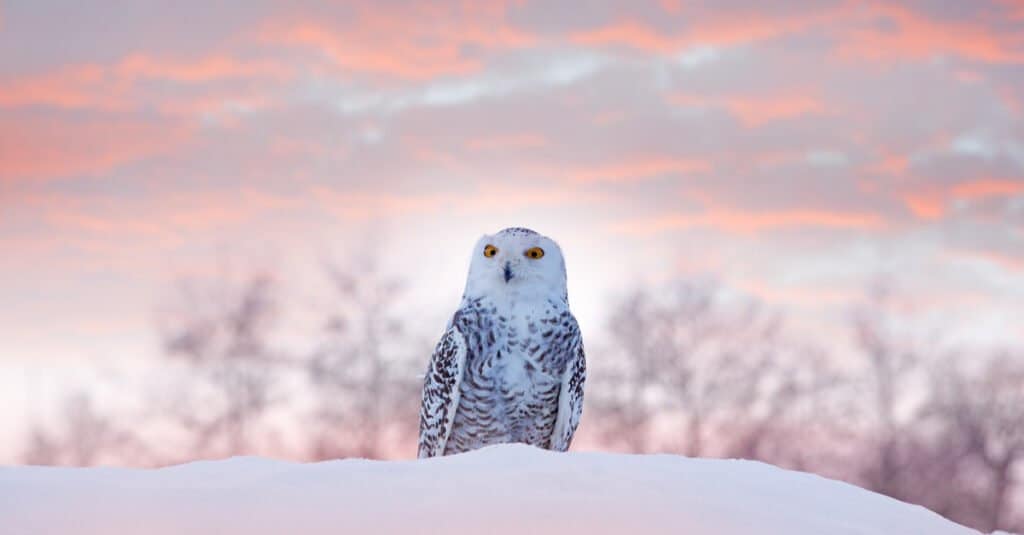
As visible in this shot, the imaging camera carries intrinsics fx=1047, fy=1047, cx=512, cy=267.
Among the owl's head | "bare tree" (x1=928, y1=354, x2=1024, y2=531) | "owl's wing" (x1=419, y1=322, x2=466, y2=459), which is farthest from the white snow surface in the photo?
"bare tree" (x1=928, y1=354, x2=1024, y2=531)

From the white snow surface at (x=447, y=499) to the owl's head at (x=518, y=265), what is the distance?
12.0 feet

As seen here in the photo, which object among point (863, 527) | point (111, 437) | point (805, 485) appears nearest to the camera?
point (863, 527)

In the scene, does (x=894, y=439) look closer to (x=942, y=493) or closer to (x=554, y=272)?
(x=942, y=493)

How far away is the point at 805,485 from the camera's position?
223 cm

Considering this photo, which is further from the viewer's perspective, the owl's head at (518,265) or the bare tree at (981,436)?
the bare tree at (981,436)

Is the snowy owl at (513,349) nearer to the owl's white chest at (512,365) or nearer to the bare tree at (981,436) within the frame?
the owl's white chest at (512,365)

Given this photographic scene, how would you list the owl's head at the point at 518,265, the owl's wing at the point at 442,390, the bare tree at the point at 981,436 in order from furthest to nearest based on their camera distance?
the bare tree at the point at 981,436 < the owl's wing at the point at 442,390 < the owl's head at the point at 518,265

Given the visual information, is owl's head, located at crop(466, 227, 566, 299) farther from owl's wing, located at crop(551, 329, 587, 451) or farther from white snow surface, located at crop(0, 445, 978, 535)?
white snow surface, located at crop(0, 445, 978, 535)

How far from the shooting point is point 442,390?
6.13m

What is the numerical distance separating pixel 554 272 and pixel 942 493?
15.1 metres

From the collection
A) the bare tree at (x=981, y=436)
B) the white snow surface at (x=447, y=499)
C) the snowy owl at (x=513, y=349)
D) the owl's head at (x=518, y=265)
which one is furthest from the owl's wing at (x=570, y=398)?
the bare tree at (x=981, y=436)

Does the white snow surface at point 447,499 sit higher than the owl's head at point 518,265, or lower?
lower

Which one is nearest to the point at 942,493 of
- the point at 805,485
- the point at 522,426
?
the point at 522,426

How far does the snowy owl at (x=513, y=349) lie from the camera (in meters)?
5.91
